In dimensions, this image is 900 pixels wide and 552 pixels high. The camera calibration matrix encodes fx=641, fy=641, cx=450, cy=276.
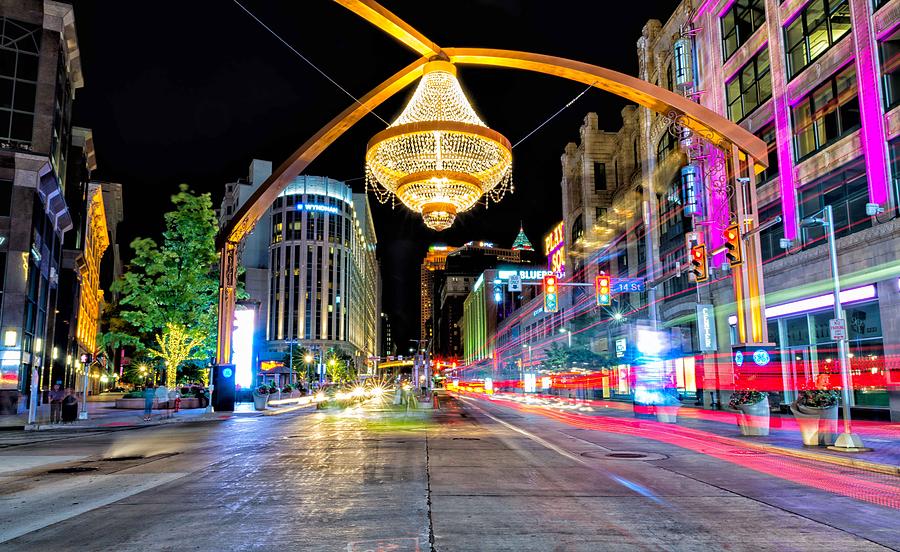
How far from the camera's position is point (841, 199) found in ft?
88.7

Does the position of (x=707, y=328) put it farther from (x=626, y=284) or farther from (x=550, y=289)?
(x=550, y=289)

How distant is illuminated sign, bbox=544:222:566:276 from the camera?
78.8 metres

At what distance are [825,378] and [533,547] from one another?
1090 inches

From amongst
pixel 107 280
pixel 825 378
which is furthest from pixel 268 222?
pixel 825 378

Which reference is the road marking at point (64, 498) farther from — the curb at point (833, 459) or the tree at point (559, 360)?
the tree at point (559, 360)

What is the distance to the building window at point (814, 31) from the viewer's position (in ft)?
89.5

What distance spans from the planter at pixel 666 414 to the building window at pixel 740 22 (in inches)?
813

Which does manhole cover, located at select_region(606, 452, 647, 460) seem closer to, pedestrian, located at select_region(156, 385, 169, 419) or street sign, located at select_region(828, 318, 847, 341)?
street sign, located at select_region(828, 318, 847, 341)

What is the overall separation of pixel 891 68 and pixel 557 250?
5829 centimetres

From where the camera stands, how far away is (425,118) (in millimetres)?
17000

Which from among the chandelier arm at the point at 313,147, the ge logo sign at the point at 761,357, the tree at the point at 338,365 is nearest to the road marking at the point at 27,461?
the chandelier arm at the point at 313,147

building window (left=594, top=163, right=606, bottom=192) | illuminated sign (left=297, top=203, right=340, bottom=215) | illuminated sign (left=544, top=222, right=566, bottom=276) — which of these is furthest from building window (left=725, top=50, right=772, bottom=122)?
illuminated sign (left=297, top=203, right=340, bottom=215)

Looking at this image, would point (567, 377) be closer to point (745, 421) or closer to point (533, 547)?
point (745, 421)

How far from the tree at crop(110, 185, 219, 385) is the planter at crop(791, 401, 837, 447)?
3559cm
